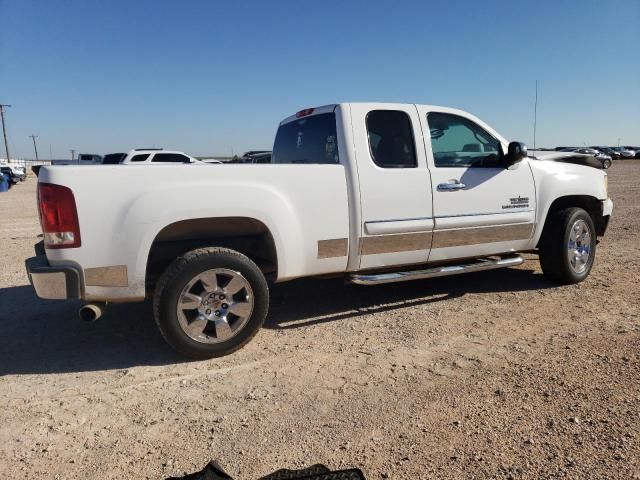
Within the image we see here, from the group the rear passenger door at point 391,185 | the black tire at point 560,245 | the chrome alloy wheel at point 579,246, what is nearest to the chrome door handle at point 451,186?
the rear passenger door at point 391,185

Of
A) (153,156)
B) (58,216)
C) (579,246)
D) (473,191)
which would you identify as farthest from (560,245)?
(153,156)

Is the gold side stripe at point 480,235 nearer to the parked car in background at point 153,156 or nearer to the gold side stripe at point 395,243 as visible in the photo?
the gold side stripe at point 395,243

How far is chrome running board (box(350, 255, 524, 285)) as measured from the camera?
420 cm

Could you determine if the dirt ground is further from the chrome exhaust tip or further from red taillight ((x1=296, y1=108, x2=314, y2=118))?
red taillight ((x1=296, y1=108, x2=314, y2=118))

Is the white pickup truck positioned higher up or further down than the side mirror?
further down

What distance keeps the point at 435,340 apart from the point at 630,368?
134 centimetres

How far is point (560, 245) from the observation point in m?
5.23

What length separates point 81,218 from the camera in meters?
3.21

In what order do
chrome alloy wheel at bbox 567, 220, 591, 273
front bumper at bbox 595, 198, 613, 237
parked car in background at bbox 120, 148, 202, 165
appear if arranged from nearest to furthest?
chrome alloy wheel at bbox 567, 220, 591, 273
front bumper at bbox 595, 198, 613, 237
parked car in background at bbox 120, 148, 202, 165

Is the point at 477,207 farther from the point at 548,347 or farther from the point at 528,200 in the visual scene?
the point at 548,347

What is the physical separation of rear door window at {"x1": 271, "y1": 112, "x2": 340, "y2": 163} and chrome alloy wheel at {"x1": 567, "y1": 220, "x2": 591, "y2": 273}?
9.48 feet

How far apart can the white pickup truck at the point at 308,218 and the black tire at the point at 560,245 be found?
17 mm

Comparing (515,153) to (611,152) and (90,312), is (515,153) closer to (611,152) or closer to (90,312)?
(90,312)

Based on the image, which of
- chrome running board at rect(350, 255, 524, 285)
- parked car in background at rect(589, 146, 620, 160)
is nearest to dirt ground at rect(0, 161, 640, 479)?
chrome running board at rect(350, 255, 524, 285)
